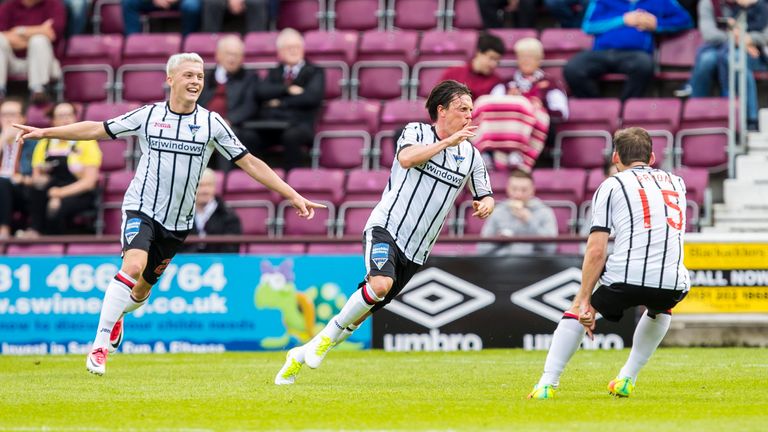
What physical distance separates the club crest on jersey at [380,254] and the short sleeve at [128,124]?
224cm

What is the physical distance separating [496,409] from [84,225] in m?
9.55

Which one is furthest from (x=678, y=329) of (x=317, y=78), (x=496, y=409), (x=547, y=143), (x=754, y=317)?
(x=496, y=409)

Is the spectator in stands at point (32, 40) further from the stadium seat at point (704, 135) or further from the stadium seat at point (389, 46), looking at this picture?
the stadium seat at point (704, 135)

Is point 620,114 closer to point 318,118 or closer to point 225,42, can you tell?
point 318,118

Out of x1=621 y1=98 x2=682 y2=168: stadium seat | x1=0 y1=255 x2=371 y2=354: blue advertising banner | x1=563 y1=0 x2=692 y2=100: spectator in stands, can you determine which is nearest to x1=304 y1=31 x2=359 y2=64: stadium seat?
x1=563 y1=0 x2=692 y2=100: spectator in stands

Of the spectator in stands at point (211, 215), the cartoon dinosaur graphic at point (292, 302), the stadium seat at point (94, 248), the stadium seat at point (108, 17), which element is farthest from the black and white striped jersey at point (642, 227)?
the stadium seat at point (108, 17)

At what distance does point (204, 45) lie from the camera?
18359mm

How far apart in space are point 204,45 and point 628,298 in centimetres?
1113

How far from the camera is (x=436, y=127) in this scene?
9.52m

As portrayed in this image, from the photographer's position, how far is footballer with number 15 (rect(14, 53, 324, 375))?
403 inches

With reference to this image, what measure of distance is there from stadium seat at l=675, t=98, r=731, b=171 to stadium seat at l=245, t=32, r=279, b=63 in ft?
18.3

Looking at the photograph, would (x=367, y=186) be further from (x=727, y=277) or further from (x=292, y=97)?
(x=727, y=277)

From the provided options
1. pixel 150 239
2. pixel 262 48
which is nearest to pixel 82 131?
pixel 150 239

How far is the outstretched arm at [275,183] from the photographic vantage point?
10.0m
